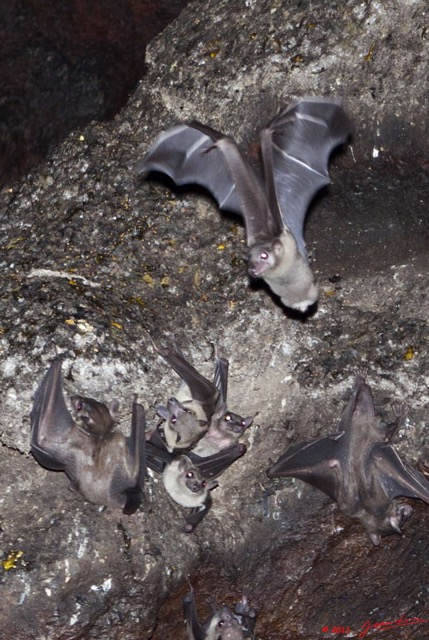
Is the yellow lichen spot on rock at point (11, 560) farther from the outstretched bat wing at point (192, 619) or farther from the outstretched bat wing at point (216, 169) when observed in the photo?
the outstretched bat wing at point (216, 169)

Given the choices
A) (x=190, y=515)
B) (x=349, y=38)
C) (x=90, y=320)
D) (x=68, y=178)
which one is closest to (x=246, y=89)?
(x=349, y=38)

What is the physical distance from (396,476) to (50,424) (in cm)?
189

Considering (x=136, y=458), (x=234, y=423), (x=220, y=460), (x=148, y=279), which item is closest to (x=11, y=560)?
(x=136, y=458)

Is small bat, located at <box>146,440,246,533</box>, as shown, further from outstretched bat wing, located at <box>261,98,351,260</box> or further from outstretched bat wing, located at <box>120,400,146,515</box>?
outstretched bat wing, located at <box>261,98,351,260</box>

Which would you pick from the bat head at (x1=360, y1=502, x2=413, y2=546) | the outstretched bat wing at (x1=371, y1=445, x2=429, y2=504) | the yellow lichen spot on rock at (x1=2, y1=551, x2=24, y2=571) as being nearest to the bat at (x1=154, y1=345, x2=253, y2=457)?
the outstretched bat wing at (x1=371, y1=445, x2=429, y2=504)

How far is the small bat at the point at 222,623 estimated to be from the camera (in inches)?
199

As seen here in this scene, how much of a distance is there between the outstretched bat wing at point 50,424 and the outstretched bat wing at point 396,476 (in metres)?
1.71

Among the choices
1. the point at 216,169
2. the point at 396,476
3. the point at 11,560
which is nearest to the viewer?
the point at 11,560

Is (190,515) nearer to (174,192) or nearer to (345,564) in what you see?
(345,564)

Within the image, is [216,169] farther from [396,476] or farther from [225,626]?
[225,626]

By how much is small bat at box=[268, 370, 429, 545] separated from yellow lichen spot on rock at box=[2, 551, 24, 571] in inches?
57.8

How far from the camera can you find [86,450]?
5254 mm

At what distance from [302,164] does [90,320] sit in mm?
1464

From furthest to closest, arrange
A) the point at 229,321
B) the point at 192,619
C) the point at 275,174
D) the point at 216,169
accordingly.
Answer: the point at 229,321 → the point at 216,169 → the point at 275,174 → the point at 192,619
